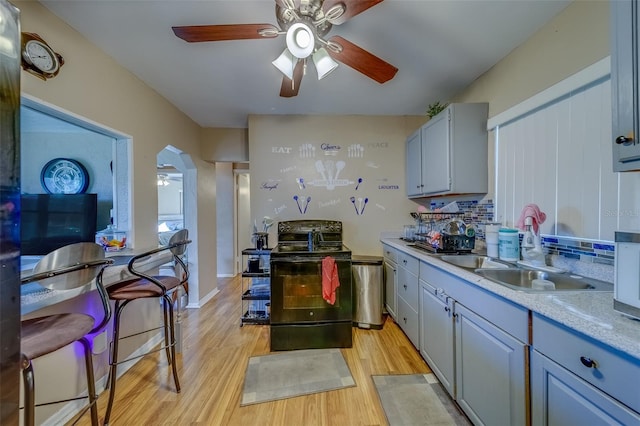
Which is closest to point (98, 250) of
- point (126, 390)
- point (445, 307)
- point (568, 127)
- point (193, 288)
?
point (126, 390)

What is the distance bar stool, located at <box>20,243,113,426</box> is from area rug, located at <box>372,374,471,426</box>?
5.42 ft

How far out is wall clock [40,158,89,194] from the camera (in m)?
2.21

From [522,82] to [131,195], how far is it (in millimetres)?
3234

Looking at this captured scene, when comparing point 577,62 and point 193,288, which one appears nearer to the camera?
point 577,62

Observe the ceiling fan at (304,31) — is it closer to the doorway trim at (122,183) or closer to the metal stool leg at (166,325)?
the doorway trim at (122,183)

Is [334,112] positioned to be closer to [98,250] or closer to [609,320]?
[98,250]

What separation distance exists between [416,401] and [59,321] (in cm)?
207

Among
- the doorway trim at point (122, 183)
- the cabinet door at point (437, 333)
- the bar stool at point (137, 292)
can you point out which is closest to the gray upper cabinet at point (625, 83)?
the cabinet door at point (437, 333)

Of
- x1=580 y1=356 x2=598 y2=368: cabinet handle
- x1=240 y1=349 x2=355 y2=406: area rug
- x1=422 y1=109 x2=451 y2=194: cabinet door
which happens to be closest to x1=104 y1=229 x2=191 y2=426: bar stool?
x1=240 y1=349 x2=355 y2=406: area rug

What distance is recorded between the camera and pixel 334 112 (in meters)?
3.26

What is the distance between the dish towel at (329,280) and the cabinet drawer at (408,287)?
2.13 feet

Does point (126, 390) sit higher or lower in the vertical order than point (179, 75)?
lower

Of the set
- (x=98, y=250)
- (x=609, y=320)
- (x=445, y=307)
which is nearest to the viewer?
(x=609, y=320)

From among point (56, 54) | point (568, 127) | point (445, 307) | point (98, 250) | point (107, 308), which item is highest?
point (56, 54)
